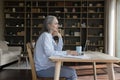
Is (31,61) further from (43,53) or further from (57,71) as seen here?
(57,71)

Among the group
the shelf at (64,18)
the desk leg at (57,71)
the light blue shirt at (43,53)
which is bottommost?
the desk leg at (57,71)

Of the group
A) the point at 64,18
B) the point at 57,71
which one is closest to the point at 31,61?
the point at 57,71

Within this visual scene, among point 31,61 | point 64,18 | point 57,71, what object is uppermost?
point 64,18

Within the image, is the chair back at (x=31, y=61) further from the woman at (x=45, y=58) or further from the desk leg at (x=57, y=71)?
the desk leg at (x=57, y=71)

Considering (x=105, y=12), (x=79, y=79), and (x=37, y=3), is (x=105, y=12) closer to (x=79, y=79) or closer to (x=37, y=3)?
(x=37, y=3)

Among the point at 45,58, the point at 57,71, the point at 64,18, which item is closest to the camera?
the point at 57,71

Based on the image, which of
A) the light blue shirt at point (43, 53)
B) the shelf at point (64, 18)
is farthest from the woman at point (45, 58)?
the shelf at point (64, 18)

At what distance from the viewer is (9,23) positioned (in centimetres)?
1052

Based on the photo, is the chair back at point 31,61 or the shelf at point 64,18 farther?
the shelf at point 64,18

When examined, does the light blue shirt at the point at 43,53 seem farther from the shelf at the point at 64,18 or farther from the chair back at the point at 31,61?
the shelf at the point at 64,18

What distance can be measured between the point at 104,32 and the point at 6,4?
168 inches

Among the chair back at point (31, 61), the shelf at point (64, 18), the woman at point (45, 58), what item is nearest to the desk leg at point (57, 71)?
the woman at point (45, 58)

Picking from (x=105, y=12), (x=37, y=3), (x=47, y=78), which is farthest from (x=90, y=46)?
(x=47, y=78)

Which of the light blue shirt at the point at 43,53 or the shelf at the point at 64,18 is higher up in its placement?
the shelf at the point at 64,18
